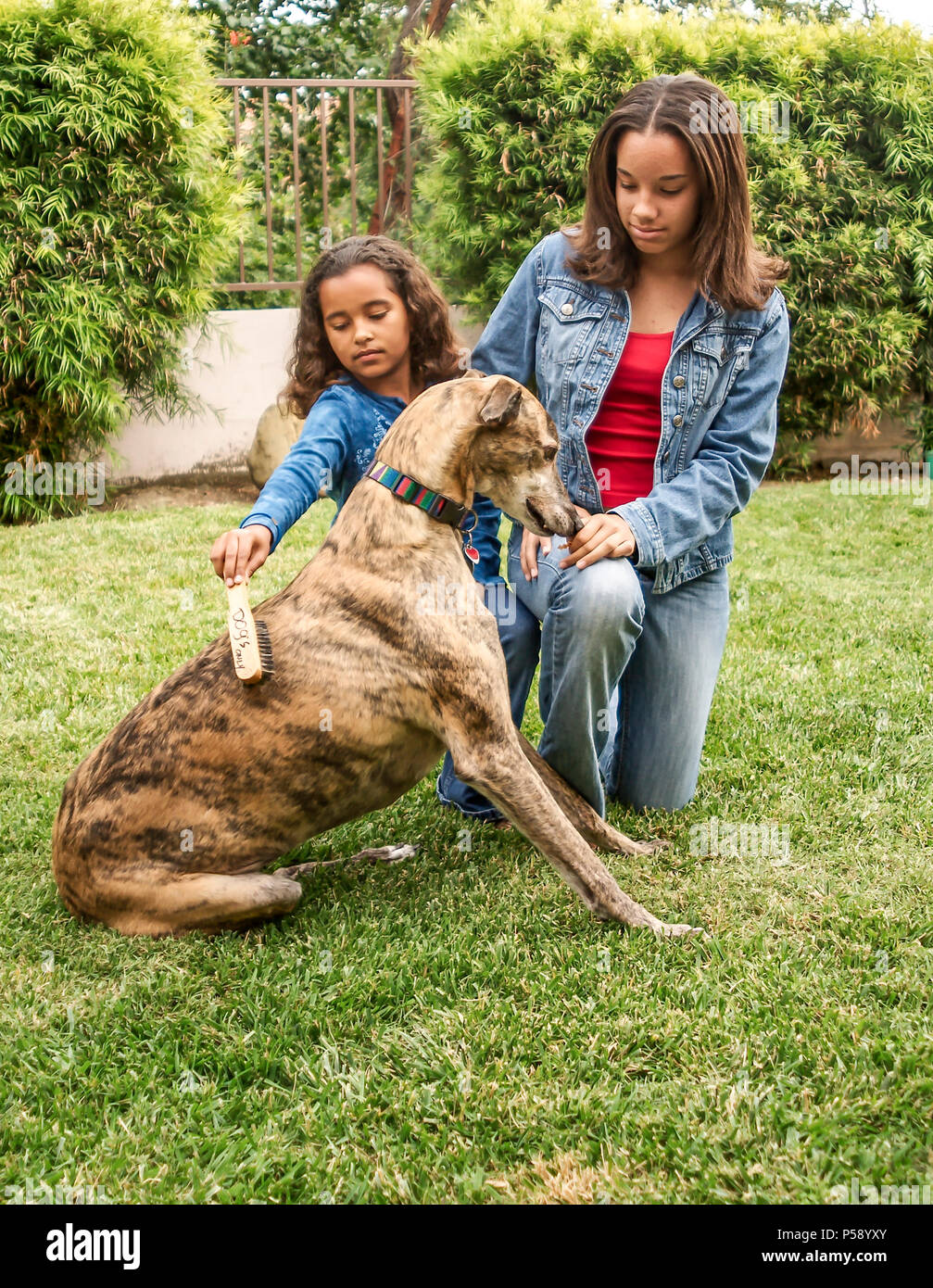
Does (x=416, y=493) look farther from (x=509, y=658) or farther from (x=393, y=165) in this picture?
(x=393, y=165)

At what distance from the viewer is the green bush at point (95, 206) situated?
700cm

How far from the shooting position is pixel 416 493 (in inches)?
101

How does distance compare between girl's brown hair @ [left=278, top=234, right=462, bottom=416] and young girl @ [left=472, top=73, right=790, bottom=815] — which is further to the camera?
girl's brown hair @ [left=278, top=234, right=462, bottom=416]

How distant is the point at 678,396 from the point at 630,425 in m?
0.19

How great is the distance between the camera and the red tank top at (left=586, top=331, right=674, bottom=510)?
3.19 meters

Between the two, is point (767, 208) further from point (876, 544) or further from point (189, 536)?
point (189, 536)

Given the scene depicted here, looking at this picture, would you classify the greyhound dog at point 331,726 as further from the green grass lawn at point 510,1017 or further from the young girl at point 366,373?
the young girl at point 366,373

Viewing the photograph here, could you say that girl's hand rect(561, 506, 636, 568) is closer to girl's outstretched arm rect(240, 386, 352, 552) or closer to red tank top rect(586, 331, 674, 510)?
red tank top rect(586, 331, 674, 510)

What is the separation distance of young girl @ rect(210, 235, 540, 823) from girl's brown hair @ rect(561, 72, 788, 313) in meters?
0.53

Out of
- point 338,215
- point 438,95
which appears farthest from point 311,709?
point 338,215
